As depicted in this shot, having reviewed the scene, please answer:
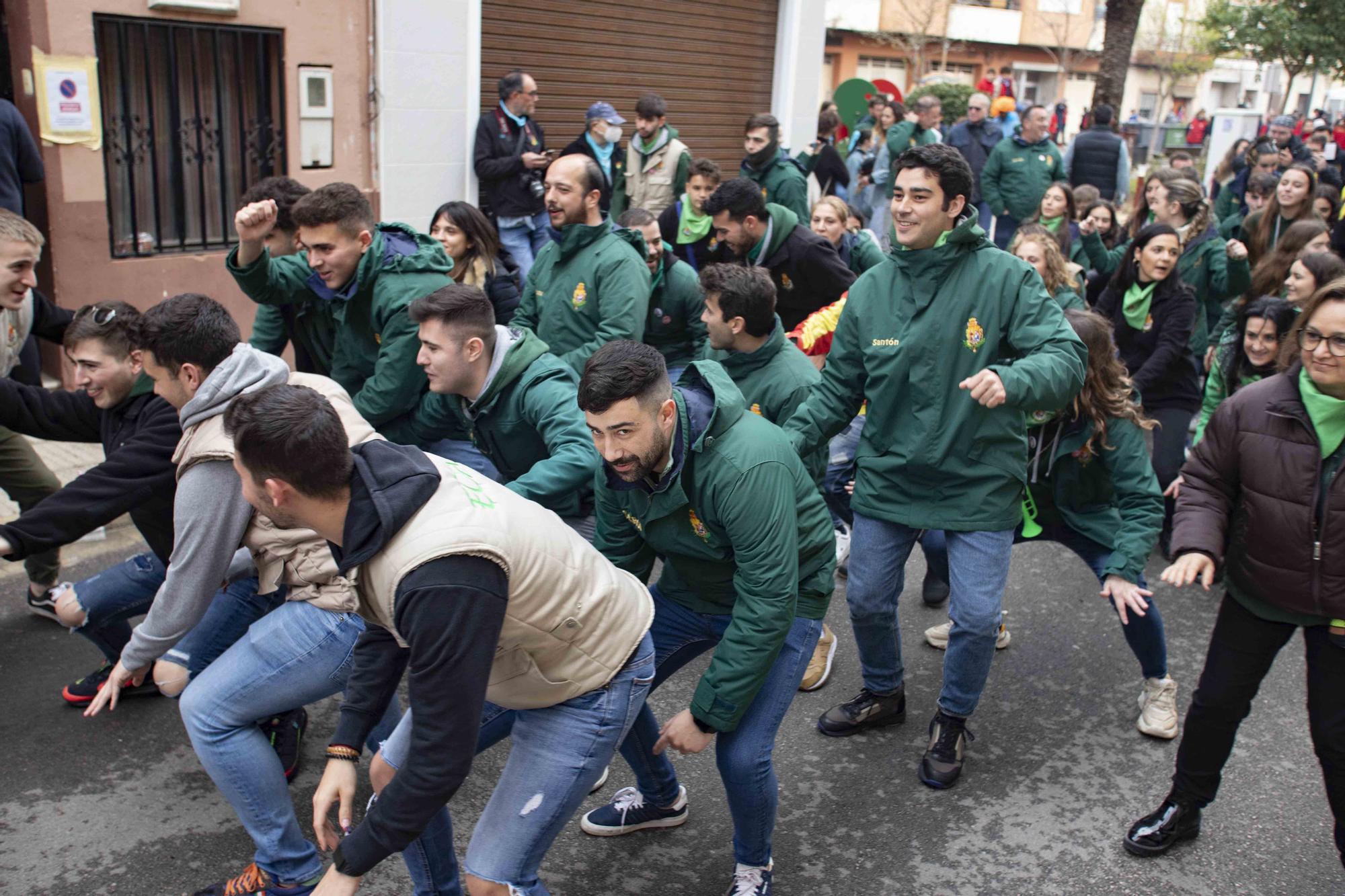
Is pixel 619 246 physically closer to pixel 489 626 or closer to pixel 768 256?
pixel 768 256

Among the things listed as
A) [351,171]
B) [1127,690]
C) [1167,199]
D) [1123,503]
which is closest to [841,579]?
[1127,690]

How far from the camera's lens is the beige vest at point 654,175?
30.0 feet

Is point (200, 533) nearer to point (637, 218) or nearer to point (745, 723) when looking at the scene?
point (745, 723)

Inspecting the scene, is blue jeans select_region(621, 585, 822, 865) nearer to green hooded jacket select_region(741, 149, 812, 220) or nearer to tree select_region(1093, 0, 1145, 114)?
green hooded jacket select_region(741, 149, 812, 220)

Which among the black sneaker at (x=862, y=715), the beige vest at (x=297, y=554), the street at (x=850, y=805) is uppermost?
the beige vest at (x=297, y=554)

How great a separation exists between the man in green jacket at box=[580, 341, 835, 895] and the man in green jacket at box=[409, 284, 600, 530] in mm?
366

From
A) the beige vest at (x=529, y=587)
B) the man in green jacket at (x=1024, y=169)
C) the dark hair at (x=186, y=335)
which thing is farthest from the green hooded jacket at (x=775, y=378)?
the man in green jacket at (x=1024, y=169)

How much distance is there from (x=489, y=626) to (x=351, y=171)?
7.02m

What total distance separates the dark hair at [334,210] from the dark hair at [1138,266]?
403cm

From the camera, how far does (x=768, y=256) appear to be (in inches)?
242

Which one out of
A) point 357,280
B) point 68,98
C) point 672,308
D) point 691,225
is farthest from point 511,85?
point 357,280

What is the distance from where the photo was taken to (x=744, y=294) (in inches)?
172

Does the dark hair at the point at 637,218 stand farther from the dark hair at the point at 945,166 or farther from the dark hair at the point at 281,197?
the dark hair at the point at 945,166

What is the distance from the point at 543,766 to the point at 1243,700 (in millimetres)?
2142
